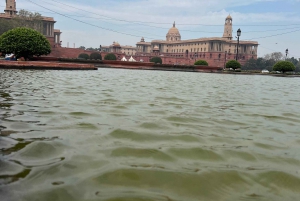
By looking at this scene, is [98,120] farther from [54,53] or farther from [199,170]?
[54,53]

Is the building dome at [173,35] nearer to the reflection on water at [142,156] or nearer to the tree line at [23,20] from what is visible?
the tree line at [23,20]

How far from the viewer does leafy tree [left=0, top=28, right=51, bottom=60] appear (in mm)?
17531

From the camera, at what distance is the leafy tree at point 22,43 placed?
17531 mm

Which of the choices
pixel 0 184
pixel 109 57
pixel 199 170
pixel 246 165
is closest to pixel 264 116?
pixel 246 165

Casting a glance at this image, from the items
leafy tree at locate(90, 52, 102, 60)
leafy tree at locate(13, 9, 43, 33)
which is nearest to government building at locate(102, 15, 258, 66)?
leafy tree at locate(90, 52, 102, 60)

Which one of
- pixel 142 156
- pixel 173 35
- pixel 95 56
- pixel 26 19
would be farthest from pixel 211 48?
pixel 142 156

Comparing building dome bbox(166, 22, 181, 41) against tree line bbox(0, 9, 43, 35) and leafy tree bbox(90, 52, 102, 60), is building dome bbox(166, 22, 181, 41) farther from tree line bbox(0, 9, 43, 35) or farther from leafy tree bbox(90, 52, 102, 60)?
tree line bbox(0, 9, 43, 35)

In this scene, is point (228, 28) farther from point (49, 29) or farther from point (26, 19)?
point (26, 19)

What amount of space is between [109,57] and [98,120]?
4028cm

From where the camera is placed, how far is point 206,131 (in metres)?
2.60

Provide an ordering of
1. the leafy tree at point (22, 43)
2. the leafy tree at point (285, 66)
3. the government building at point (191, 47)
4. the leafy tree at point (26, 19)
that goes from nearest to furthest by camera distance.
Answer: the leafy tree at point (22, 43) < the leafy tree at point (285, 66) < the leafy tree at point (26, 19) < the government building at point (191, 47)

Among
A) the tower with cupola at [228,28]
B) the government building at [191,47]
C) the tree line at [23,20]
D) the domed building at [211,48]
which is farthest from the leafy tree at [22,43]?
the tower with cupola at [228,28]

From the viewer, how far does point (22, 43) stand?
1758cm

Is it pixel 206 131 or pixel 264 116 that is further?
pixel 264 116
